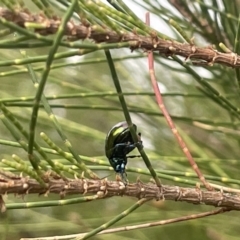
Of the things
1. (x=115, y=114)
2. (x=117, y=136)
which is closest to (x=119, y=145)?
(x=117, y=136)

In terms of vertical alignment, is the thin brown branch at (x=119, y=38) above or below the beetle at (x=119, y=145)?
above

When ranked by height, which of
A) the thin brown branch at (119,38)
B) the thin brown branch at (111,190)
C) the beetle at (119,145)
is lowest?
the thin brown branch at (111,190)

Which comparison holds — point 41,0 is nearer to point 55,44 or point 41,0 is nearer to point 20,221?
point 55,44

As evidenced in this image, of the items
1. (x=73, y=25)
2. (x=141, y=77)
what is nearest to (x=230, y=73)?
(x=141, y=77)

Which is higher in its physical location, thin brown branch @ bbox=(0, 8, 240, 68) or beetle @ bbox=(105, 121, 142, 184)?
thin brown branch @ bbox=(0, 8, 240, 68)

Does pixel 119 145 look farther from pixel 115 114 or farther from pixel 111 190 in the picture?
pixel 115 114
